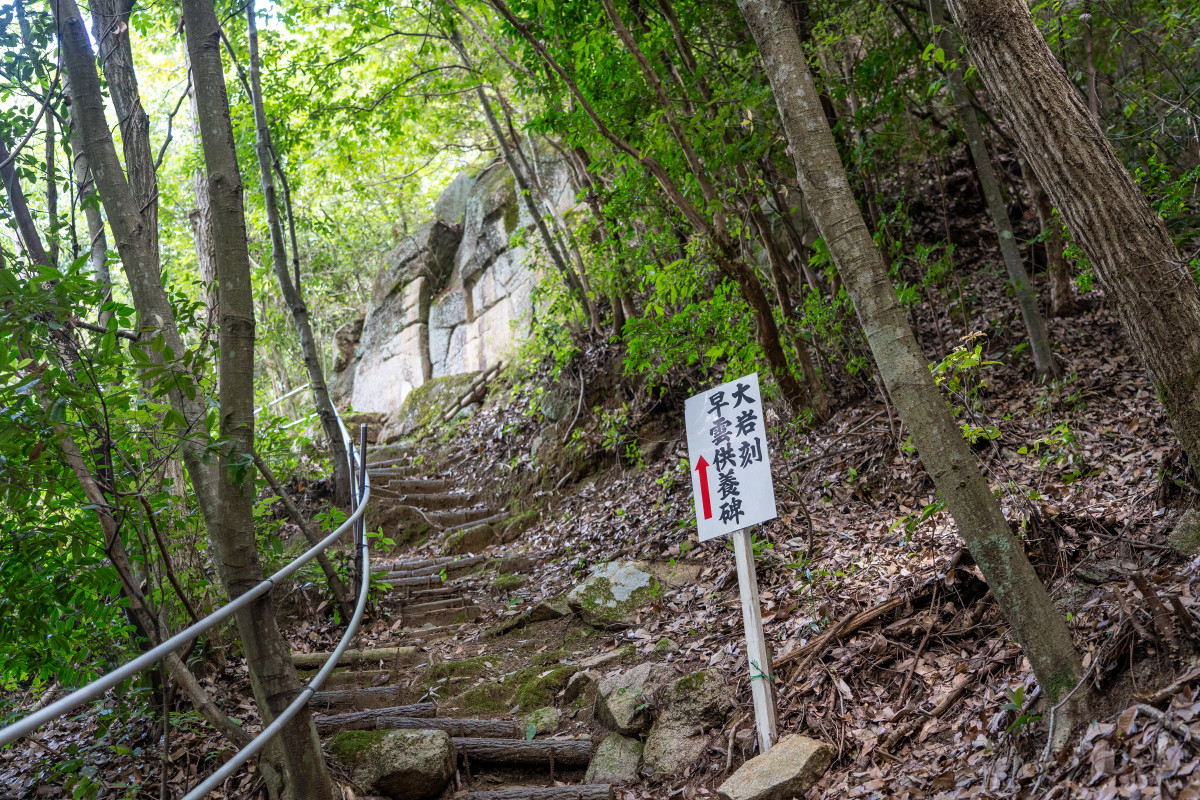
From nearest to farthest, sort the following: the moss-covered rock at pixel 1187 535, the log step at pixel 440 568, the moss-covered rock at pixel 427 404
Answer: the moss-covered rock at pixel 1187 535, the log step at pixel 440 568, the moss-covered rock at pixel 427 404

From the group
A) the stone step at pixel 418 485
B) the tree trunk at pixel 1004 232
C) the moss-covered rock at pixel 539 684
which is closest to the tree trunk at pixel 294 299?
the stone step at pixel 418 485

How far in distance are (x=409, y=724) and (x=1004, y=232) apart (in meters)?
5.90

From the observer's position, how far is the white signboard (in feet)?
11.7

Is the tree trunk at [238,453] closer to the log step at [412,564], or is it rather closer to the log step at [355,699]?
the log step at [355,699]

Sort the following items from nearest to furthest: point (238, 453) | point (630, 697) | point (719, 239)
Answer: point (238, 453) < point (630, 697) < point (719, 239)

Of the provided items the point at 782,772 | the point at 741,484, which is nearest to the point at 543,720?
the point at 782,772

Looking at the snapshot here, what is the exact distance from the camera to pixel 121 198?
3295mm

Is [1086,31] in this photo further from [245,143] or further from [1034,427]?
[245,143]

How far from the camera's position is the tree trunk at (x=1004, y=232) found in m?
5.96

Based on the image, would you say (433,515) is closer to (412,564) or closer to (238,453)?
(412,564)

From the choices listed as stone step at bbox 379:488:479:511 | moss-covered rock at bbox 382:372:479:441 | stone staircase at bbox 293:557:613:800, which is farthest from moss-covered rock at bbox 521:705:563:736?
moss-covered rock at bbox 382:372:479:441

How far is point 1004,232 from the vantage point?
614 cm

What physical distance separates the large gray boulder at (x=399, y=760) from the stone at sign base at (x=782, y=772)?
138 cm

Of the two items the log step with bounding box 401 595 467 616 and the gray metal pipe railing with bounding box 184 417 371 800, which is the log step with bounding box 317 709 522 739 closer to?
the gray metal pipe railing with bounding box 184 417 371 800
